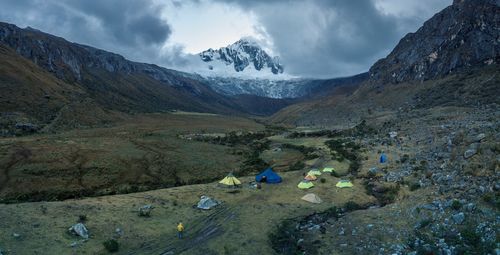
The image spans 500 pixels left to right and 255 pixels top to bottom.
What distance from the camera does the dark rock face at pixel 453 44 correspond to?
427 ft

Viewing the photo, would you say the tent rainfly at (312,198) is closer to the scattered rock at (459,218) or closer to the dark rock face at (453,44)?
the scattered rock at (459,218)

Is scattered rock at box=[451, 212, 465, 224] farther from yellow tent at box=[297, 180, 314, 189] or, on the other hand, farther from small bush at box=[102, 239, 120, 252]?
small bush at box=[102, 239, 120, 252]

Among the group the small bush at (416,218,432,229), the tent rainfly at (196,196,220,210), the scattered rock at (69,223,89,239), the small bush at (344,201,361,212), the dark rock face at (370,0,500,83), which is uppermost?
the dark rock face at (370,0,500,83)

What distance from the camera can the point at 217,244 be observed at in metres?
29.4

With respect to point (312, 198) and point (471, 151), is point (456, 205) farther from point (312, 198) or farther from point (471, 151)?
point (312, 198)

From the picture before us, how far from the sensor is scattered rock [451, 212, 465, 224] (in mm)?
27931

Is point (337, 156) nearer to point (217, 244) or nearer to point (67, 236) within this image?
point (217, 244)

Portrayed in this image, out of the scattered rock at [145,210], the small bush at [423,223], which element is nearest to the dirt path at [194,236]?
the scattered rock at [145,210]

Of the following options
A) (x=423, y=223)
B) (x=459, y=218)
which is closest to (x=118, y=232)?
(x=423, y=223)

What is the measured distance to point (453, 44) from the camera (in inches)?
5748

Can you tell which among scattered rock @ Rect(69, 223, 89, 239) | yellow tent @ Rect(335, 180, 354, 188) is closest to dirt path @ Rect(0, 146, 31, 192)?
scattered rock @ Rect(69, 223, 89, 239)

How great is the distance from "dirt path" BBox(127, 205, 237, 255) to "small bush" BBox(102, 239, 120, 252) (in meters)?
1.15

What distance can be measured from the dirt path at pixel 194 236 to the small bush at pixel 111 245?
1146 mm

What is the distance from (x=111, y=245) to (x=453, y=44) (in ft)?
495
